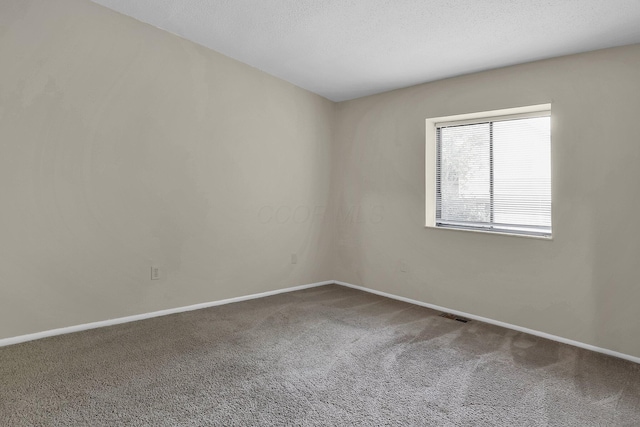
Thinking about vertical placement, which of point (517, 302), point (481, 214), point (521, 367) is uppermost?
point (481, 214)

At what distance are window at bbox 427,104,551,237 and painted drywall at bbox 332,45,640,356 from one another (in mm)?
203

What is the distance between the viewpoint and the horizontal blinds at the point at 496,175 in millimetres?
3240

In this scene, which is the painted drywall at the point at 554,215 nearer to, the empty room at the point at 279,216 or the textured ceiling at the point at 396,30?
the empty room at the point at 279,216

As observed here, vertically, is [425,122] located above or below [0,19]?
below

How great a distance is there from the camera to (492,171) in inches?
140

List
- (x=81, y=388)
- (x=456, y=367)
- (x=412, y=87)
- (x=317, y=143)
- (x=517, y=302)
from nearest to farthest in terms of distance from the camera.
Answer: (x=81, y=388)
(x=456, y=367)
(x=517, y=302)
(x=412, y=87)
(x=317, y=143)

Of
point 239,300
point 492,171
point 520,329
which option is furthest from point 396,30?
point 239,300

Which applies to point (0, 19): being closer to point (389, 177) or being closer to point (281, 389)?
point (281, 389)

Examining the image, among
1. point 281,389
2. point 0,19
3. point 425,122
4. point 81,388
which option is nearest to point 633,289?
point 425,122

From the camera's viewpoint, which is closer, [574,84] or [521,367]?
[521,367]

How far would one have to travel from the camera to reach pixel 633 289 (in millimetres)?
2627

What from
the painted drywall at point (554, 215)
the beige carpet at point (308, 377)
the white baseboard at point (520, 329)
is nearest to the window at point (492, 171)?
the painted drywall at point (554, 215)

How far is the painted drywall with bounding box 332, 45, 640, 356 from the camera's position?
8.76ft

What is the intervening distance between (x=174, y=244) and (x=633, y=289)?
3.90m
